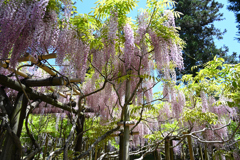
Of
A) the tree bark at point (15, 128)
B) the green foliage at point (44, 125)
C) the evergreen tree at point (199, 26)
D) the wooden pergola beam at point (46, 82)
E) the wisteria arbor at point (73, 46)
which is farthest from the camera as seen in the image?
the evergreen tree at point (199, 26)

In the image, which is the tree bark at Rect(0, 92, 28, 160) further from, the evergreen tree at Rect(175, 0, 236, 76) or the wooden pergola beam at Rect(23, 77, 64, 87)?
the evergreen tree at Rect(175, 0, 236, 76)

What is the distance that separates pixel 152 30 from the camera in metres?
2.97

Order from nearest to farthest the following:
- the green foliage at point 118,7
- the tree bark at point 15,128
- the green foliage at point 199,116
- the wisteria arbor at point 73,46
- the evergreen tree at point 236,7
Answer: the wisteria arbor at point 73,46
the green foliage at point 118,7
the tree bark at point 15,128
the green foliage at point 199,116
the evergreen tree at point 236,7

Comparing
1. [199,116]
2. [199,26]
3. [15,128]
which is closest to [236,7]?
[199,26]

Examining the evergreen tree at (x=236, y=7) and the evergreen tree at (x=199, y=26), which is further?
the evergreen tree at (x=199, y=26)

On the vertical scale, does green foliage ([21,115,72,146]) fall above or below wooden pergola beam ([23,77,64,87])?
below

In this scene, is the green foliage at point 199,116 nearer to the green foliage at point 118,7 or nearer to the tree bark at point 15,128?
the green foliage at point 118,7

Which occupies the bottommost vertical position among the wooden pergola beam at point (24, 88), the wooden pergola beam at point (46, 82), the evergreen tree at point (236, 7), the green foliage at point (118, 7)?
the wooden pergola beam at point (24, 88)

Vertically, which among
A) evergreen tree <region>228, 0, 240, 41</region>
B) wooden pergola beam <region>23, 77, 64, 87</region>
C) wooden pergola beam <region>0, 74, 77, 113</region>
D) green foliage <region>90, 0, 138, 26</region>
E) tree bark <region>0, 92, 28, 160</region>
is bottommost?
tree bark <region>0, 92, 28, 160</region>

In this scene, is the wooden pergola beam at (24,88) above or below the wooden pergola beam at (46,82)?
below

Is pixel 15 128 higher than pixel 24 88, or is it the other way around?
pixel 24 88

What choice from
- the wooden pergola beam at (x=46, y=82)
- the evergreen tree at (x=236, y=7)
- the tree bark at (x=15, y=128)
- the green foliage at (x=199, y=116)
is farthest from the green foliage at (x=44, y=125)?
the evergreen tree at (x=236, y=7)

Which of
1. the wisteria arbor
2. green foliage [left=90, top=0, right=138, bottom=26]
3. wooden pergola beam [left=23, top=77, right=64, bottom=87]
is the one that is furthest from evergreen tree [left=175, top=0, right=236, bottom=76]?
wooden pergola beam [left=23, top=77, right=64, bottom=87]

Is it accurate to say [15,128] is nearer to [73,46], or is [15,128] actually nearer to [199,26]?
[73,46]
